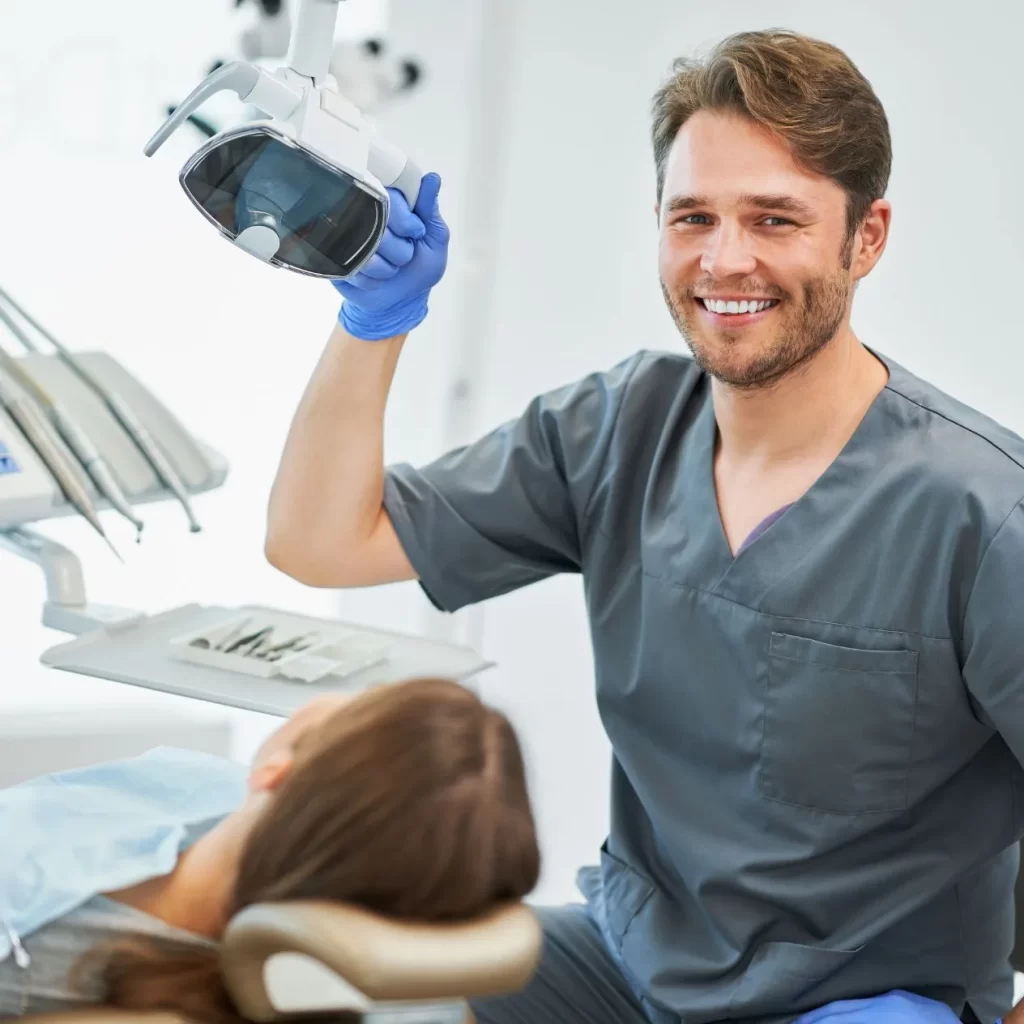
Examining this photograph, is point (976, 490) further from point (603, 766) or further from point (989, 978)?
point (603, 766)

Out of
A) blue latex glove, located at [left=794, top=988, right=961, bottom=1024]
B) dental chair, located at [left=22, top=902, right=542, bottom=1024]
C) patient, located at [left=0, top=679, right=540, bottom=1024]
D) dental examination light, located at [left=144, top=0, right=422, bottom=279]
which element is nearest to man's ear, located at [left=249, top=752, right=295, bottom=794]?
patient, located at [left=0, top=679, right=540, bottom=1024]

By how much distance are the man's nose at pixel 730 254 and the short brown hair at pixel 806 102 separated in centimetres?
8

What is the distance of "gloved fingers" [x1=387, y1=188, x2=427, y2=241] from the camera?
1.25m

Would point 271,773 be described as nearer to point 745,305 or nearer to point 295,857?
point 295,857

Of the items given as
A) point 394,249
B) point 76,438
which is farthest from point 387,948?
point 76,438

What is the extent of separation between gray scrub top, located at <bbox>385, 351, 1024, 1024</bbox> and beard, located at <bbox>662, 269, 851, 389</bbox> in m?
0.08

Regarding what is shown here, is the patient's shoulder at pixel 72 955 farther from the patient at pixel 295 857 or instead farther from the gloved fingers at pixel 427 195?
the gloved fingers at pixel 427 195

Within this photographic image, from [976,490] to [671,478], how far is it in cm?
31

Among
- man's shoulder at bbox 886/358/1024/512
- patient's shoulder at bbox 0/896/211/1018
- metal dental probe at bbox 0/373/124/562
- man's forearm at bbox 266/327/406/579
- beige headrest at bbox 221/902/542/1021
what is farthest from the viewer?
metal dental probe at bbox 0/373/124/562

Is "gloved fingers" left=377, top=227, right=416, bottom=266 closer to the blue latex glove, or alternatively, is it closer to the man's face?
the man's face

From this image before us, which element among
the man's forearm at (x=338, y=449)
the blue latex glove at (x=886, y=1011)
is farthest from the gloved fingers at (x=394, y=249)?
the blue latex glove at (x=886, y=1011)

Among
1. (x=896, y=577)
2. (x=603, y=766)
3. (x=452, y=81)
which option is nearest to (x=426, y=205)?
(x=896, y=577)

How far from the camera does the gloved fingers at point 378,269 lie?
1276mm

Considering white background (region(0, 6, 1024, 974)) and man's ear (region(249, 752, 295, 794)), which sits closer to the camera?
man's ear (region(249, 752, 295, 794))
